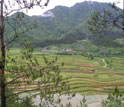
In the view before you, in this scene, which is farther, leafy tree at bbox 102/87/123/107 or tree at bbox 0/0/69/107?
leafy tree at bbox 102/87/123/107

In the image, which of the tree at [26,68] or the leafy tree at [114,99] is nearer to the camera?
the tree at [26,68]

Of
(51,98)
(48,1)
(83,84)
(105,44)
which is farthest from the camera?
(105,44)

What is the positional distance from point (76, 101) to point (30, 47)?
68.1 ft

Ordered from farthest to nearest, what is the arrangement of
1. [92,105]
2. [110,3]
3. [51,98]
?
[92,105]
[110,3]
[51,98]

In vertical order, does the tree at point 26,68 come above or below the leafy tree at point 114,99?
above

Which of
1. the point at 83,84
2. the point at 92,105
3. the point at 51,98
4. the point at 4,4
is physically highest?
the point at 4,4

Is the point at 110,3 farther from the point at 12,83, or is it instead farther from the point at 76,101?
the point at 76,101


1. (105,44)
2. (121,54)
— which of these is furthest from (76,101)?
(105,44)

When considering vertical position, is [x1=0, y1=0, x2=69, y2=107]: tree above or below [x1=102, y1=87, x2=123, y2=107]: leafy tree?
above

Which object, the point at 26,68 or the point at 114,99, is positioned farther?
the point at 114,99

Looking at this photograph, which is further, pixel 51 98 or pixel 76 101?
pixel 76 101

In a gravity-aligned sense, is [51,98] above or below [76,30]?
above

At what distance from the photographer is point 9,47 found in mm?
7137

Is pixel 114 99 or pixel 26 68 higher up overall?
pixel 26 68
